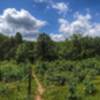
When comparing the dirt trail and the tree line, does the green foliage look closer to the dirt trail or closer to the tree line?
the tree line

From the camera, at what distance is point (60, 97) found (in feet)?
161

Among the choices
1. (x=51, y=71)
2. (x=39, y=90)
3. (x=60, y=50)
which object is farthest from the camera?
(x=60, y=50)

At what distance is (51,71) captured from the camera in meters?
80.1

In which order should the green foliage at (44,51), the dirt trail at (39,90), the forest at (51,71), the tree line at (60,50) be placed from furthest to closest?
1. the green foliage at (44,51)
2. the tree line at (60,50)
3. the dirt trail at (39,90)
4. the forest at (51,71)

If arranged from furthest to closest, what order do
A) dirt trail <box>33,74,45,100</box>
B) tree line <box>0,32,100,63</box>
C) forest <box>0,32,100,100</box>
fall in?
tree line <box>0,32,100,63</box> → dirt trail <box>33,74,45,100</box> → forest <box>0,32,100,100</box>

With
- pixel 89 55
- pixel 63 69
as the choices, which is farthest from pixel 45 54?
pixel 63 69

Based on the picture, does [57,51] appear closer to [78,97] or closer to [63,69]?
[63,69]

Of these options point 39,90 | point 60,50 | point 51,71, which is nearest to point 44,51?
point 60,50

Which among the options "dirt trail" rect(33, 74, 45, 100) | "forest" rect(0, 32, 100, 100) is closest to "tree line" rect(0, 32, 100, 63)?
"forest" rect(0, 32, 100, 100)

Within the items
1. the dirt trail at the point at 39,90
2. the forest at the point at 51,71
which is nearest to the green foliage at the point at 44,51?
the forest at the point at 51,71

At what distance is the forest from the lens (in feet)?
166

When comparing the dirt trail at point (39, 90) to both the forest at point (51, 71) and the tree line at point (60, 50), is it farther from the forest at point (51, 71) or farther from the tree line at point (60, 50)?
the tree line at point (60, 50)

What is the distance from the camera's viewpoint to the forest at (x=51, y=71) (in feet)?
166

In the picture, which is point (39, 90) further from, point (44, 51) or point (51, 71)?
point (44, 51)
